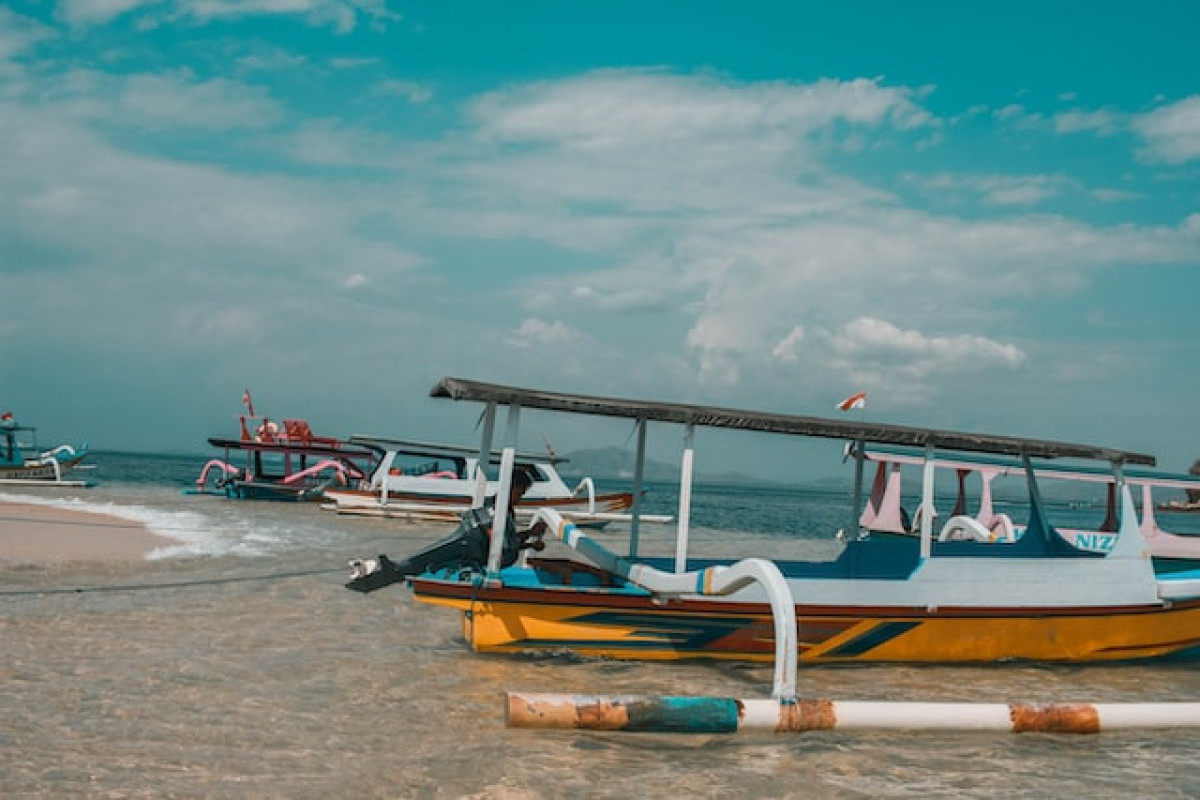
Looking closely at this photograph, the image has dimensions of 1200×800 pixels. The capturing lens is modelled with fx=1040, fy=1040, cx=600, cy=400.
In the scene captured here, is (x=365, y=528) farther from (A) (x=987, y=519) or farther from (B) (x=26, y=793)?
(B) (x=26, y=793)

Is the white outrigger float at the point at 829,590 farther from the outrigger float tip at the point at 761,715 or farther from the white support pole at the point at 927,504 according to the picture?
the outrigger float tip at the point at 761,715

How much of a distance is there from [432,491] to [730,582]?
22.2 meters

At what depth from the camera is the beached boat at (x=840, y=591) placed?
984cm

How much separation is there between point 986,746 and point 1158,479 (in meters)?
17.9

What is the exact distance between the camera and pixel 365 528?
26891mm

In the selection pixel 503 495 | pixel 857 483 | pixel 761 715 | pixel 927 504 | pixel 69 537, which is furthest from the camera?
pixel 69 537

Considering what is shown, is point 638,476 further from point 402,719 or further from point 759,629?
point 402,719

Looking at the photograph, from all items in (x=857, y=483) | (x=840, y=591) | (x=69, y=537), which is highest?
(x=857, y=483)

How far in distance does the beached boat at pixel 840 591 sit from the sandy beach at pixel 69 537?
10.5 meters

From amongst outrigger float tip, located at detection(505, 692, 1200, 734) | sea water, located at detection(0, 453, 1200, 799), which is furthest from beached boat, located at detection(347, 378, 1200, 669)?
outrigger float tip, located at detection(505, 692, 1200, 734)

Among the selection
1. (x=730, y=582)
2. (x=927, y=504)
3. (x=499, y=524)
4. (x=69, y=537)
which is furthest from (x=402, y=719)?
(x=69, y=537)

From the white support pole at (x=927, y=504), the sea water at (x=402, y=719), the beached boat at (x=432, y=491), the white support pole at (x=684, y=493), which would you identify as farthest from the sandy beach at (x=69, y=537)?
the white support pole at (x=927, y=504)

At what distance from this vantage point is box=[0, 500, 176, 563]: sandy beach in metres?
17.8

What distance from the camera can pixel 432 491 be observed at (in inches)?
1196
